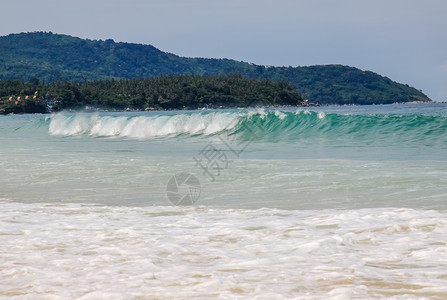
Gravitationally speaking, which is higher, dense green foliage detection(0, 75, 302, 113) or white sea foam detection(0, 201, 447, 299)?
dense green foliage detection(0, 75, 302, 113)

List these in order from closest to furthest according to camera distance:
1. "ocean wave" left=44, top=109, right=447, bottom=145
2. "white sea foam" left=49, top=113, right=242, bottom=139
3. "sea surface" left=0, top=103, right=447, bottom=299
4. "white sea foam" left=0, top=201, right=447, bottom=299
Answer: "white sea foam" left=0, top=201, right=447, bottom=299
"sea surface" left=0, top=103, right=447, bottom=299
"ocean wave" left=44, top=109, right=447, bottom=145
"white sea foam" left=49, top=113, right=242, bottom=139

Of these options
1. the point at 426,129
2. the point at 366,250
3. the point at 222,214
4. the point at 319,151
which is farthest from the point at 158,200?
the point at 426,129

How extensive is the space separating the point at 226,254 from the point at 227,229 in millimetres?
1046

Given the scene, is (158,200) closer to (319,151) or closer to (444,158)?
(444,158)

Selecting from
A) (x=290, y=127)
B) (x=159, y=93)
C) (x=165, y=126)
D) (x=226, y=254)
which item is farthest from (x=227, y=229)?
(x=159, y=93)

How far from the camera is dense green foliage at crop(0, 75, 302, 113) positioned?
150500 mm

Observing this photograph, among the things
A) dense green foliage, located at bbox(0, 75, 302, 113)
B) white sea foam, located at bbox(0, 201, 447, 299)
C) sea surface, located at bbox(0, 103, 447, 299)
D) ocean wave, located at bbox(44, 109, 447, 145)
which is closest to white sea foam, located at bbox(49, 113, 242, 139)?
ocean wave, located at bbox(44, 109, 447, 145)

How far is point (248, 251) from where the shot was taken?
5.32m

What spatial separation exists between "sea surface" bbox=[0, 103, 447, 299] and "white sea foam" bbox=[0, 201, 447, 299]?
0.01 m

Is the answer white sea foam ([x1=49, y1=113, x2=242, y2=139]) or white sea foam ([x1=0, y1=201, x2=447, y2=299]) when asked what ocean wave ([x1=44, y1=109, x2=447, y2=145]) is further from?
white sea foam ([x1=0, y1=201, x2=447, y2=299])

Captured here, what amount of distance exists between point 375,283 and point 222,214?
3.19 metres

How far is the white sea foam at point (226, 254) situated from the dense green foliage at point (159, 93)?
143m

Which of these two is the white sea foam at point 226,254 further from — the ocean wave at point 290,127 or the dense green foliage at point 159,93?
the dense green foliage at point 159,93

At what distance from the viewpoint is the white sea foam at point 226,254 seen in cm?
425
